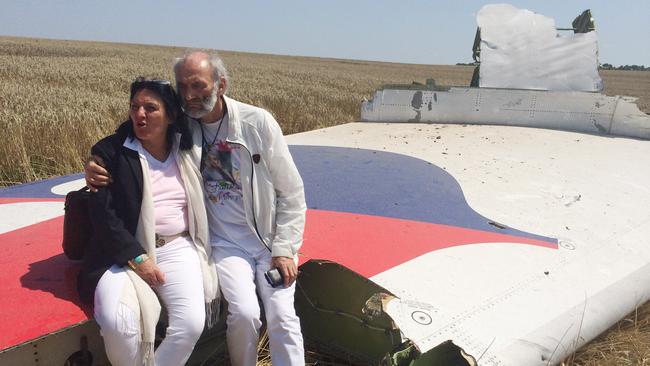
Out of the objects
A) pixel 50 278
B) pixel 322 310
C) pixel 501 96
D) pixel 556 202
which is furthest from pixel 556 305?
pixel 501 96

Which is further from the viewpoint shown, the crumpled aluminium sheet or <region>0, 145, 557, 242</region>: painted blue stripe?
the crumpled aluminium sheet

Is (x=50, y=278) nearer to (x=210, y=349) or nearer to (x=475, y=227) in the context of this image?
(x=210, y=349)

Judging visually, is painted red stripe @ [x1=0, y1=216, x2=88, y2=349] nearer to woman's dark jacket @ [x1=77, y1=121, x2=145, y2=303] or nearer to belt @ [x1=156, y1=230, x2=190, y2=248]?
woman's dark jacket @ [x1=77, y1=121, x2=145, y2=303]

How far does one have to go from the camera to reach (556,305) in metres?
2.67

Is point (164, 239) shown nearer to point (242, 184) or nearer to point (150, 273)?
point (150, 273)

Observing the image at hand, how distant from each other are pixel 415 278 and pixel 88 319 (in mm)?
1651

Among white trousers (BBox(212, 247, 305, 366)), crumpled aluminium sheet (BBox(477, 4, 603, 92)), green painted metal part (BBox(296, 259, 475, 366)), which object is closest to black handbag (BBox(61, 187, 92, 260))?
white trousers (BBox(212, 247, 305, 366))

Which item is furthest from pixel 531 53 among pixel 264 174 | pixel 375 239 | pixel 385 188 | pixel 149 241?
pixel 149 241

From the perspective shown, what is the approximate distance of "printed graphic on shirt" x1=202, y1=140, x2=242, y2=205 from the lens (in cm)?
242

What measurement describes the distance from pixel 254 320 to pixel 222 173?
2.42ft

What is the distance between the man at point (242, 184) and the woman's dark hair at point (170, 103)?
0.17 feet

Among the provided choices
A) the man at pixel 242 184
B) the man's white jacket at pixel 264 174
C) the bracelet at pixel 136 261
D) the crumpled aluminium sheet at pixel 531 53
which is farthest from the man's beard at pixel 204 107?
the crumpled aluminium sheet at pixel 531 53

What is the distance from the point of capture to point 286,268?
2.35 meters

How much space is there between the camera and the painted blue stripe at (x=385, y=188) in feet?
12.3
